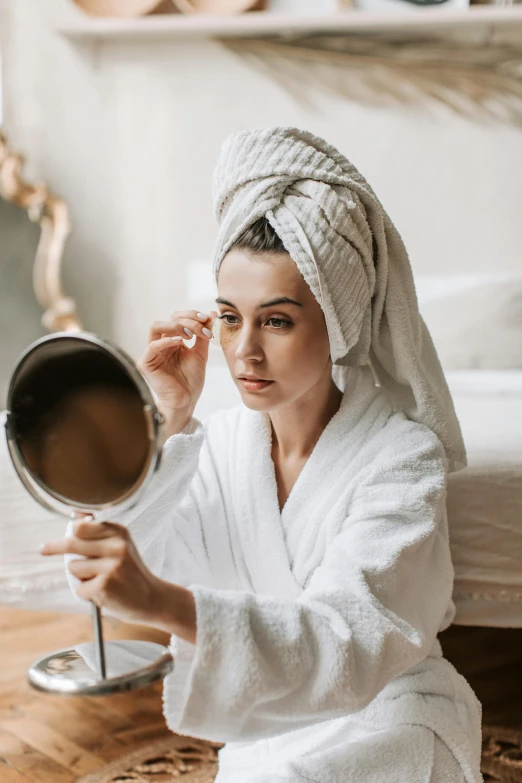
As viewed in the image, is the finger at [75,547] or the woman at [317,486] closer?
the finger at [75,547]

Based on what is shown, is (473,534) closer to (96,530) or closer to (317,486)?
(317,486)

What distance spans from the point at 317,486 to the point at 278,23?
7.26 ft

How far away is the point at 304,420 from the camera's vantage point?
50.2 inches

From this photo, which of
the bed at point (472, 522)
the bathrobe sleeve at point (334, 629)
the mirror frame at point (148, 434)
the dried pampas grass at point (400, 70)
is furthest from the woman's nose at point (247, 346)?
the dried pampas grass at point (400, 70)

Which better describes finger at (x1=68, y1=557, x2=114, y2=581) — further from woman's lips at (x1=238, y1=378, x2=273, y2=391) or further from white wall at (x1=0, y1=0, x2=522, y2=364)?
white wall at (x1=0, y1=0, x2=522, y2=364)

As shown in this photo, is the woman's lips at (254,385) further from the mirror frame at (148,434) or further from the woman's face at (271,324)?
the mirror frame at (148,434)

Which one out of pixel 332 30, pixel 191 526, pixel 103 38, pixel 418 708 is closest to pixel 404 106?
pixel 332 30

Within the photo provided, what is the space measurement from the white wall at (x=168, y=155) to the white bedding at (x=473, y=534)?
151 centimetres

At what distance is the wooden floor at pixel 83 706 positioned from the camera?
5.00 feet

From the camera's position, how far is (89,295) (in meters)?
3.46

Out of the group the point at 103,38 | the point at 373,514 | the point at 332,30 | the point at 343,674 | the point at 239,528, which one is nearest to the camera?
the point at 343,674

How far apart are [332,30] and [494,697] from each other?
7.48 ft

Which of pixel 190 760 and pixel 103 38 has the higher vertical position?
pixel 103 38

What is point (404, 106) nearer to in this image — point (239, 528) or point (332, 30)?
point (332, 30)
